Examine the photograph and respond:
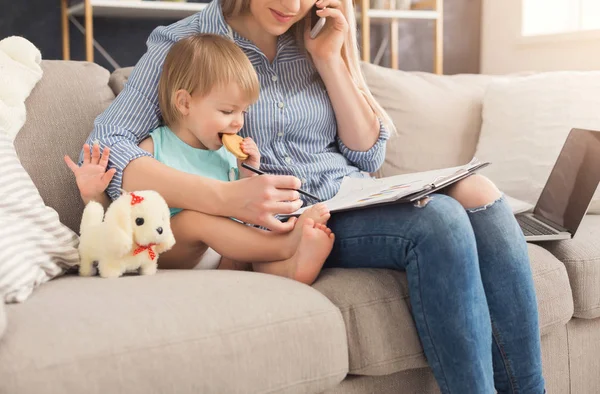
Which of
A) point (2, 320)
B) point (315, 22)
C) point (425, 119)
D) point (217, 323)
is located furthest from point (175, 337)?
point (425, 119)

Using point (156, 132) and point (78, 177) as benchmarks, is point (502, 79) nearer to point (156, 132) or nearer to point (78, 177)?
point (156, 132)

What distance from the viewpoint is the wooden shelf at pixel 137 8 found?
9.66ft

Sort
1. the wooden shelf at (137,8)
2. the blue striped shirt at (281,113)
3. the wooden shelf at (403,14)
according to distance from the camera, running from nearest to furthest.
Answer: the blue striped shirt at (281,113) < the wooden shelf at (137,8) < the wooden shelf at (403,14)

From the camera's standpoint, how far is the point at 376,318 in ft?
4.20

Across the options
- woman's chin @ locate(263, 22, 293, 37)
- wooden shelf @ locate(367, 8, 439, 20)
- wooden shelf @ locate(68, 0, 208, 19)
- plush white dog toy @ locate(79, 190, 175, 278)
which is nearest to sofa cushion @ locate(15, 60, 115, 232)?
plush white dog toy @ locate(79, 190, 175, 278)

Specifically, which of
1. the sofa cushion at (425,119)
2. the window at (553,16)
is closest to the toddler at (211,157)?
the sofa cushion at (425,119)

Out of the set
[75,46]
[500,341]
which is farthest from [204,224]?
[75,46]

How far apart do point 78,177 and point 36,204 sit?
0.11 meters

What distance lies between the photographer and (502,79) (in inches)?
88.4

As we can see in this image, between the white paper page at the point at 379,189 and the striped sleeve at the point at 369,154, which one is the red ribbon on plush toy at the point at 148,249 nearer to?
the white paper page at the point at 379,189

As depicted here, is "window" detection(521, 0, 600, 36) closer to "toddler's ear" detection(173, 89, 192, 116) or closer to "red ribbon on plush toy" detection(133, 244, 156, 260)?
"toddler's ear" detection(173, 89, 192, 116)

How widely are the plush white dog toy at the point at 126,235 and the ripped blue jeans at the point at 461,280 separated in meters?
0.34

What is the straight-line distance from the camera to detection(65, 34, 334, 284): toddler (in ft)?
4.43

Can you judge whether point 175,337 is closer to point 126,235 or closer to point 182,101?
point 126,235
